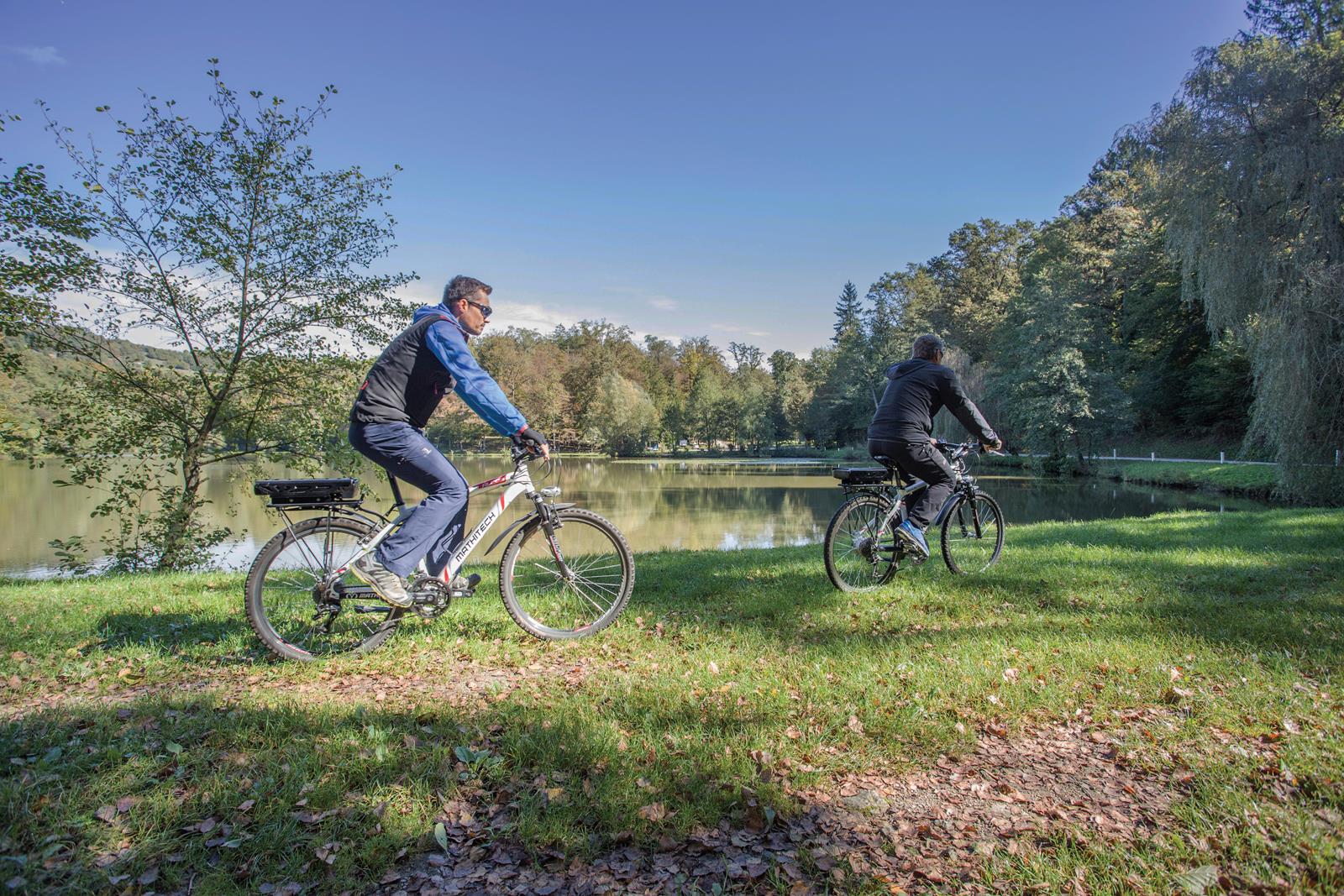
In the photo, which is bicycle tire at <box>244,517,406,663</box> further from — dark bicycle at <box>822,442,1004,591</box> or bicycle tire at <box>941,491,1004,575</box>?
bicycle tire at <box>941,491,1004,575</box>

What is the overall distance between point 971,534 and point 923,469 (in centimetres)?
125

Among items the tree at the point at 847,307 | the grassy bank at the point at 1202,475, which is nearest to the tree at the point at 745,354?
the tree at the point at 847,307

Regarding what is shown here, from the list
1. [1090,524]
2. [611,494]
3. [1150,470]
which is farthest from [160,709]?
[1150,470]

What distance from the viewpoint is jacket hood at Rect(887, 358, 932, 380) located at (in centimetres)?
544

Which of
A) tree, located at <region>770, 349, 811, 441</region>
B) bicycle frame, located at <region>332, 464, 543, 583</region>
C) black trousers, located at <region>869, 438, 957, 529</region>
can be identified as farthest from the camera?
tree, located at <region>770, 349, 811, 441</region>

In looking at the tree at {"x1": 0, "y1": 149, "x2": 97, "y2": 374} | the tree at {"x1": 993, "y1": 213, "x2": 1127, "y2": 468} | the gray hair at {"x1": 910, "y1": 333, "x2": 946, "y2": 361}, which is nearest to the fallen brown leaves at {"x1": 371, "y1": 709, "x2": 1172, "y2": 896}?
the gray hair at {"x1": 910, "y1": 333, "x2": 946, "y2": 361}

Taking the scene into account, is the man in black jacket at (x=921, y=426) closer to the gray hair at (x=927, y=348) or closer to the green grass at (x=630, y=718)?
the gray hair at (x=927, y=348)

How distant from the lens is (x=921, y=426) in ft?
17.7

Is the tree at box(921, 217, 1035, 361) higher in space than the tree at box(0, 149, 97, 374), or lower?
higher

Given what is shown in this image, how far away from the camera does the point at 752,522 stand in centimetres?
2102

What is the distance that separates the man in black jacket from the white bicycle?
246cm

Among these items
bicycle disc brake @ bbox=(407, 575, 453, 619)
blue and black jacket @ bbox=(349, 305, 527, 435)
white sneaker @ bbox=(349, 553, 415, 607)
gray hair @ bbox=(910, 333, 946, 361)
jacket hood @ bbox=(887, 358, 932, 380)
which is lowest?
bicycle disc brake @ bbox=(407, 575, 453, 619)

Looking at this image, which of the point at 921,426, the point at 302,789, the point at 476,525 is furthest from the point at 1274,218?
the point at 302,789

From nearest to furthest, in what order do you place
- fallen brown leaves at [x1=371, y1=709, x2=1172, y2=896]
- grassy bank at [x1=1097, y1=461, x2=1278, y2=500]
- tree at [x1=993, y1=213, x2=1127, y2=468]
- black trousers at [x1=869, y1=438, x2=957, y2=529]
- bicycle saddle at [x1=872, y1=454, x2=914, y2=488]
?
→ fallen brown leaves at [x1=371, y1=709, x2=1172, y2=896]
black trousers at [x1=869, y1=438, x2=957, y2=529]
bicycle saddle at [x1=872, y1=454, x2=914, y2=488]
grassy bank at [x1=1097, y1=461, x2=1278, y2=500]
tree at [x1=993, y1=213, x2=1127, y2=468]
